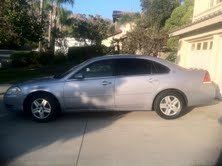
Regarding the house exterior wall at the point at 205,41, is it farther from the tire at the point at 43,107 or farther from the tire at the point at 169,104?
the tire at the point at 43,107

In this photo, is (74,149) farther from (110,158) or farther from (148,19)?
(148,19)

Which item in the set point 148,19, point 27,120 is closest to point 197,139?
point 27,120

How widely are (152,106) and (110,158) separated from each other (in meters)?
→ 3.23

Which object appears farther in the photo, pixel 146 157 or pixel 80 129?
pixel 80 129

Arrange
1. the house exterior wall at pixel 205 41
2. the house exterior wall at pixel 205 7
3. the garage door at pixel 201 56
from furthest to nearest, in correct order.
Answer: the house exterior wall at pixel 205 7
the garage door at pixel 201 56
the house exterior wall at pixel 205 41

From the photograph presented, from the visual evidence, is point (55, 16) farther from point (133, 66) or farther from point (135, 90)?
point (135, 90)

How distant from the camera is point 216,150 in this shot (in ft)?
24.7

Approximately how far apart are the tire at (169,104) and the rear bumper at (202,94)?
216 millimetres

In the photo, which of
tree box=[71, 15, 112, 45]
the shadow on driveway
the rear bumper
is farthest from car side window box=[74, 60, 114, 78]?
tree box=[71, 15, 112, 45]

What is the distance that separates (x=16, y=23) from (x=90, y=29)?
33.8 meters

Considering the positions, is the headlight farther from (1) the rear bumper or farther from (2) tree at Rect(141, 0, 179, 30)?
(2) tree at Rect(141, 0, 179, 30)

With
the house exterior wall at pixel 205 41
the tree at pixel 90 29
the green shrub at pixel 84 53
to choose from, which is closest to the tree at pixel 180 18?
the house exterior wall at pixel 205 41

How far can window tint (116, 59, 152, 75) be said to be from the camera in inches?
401

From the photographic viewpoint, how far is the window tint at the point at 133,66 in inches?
401
